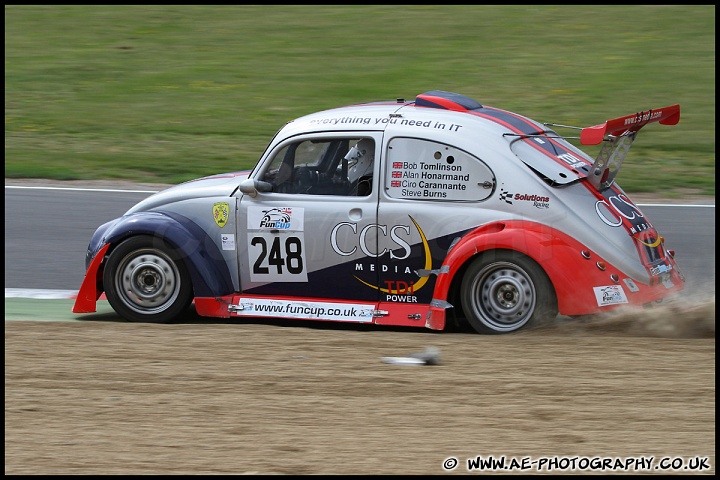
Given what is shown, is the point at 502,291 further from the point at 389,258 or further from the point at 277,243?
the point at 277,243

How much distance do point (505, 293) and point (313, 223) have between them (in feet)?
5.49

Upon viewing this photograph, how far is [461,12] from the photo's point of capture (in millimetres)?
24422

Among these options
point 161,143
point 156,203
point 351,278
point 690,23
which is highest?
point 690,23

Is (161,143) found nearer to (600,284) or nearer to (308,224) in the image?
(308,224)

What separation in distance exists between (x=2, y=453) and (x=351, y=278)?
134 inches

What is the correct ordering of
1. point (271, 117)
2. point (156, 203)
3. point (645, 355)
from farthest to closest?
1. point (271, 117)
2. point (156, 203)
3. point (645, 355)

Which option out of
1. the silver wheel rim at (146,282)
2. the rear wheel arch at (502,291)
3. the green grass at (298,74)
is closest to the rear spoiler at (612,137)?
the rear wheel arch at (502,291)

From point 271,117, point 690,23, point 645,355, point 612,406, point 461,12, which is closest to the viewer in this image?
point 612,406

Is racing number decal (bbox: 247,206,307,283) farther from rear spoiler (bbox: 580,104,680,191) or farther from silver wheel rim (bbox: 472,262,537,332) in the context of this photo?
rear spoiler (bbox: 580,104,680,191)

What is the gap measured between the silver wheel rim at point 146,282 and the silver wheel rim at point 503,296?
262 cm

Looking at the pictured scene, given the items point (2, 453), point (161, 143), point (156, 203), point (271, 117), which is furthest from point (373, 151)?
point (271, 117)

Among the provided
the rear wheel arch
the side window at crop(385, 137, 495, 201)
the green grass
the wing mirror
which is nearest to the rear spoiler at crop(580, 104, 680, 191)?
the side window at crop(385, 137, 495, 201)

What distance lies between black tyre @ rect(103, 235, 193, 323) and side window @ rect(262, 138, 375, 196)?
3.62 ft

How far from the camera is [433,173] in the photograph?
8.23m
